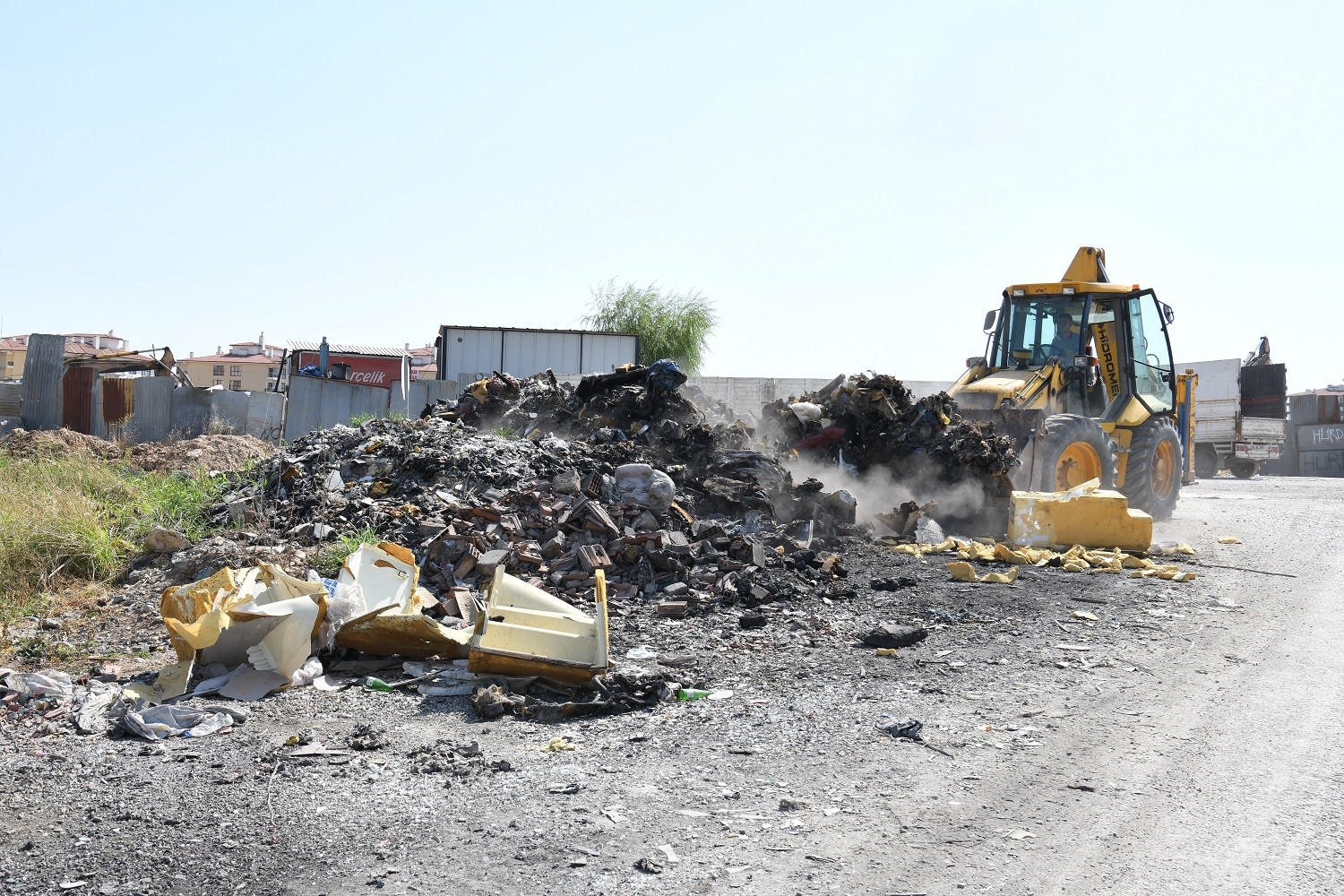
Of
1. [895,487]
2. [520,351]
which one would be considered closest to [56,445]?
[520,351]

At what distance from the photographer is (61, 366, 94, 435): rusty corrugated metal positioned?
22.5 meters

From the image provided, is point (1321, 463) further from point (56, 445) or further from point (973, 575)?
point (56, 445)

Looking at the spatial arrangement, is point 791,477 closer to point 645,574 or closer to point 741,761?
point 645,574

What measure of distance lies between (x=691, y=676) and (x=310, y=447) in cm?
613

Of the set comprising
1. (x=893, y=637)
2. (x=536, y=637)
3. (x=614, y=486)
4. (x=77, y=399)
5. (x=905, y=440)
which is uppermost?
(x=77, y=399)

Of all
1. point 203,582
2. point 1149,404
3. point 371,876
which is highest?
point 1149,404

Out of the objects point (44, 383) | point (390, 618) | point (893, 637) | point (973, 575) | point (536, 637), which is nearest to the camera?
point (536, 637)

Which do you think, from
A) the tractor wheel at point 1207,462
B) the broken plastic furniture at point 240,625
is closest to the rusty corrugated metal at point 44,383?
the broken plastic furniture at point 240,625

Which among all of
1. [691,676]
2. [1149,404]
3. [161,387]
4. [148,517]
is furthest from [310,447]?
[161,387]

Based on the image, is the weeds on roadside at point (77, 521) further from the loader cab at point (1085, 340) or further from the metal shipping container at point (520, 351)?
the metal shipping container at point (520, 351)

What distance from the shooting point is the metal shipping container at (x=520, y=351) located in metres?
24.4

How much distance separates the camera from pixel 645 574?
796 cm

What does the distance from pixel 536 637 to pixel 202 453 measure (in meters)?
12.5

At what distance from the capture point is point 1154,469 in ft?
43.0
